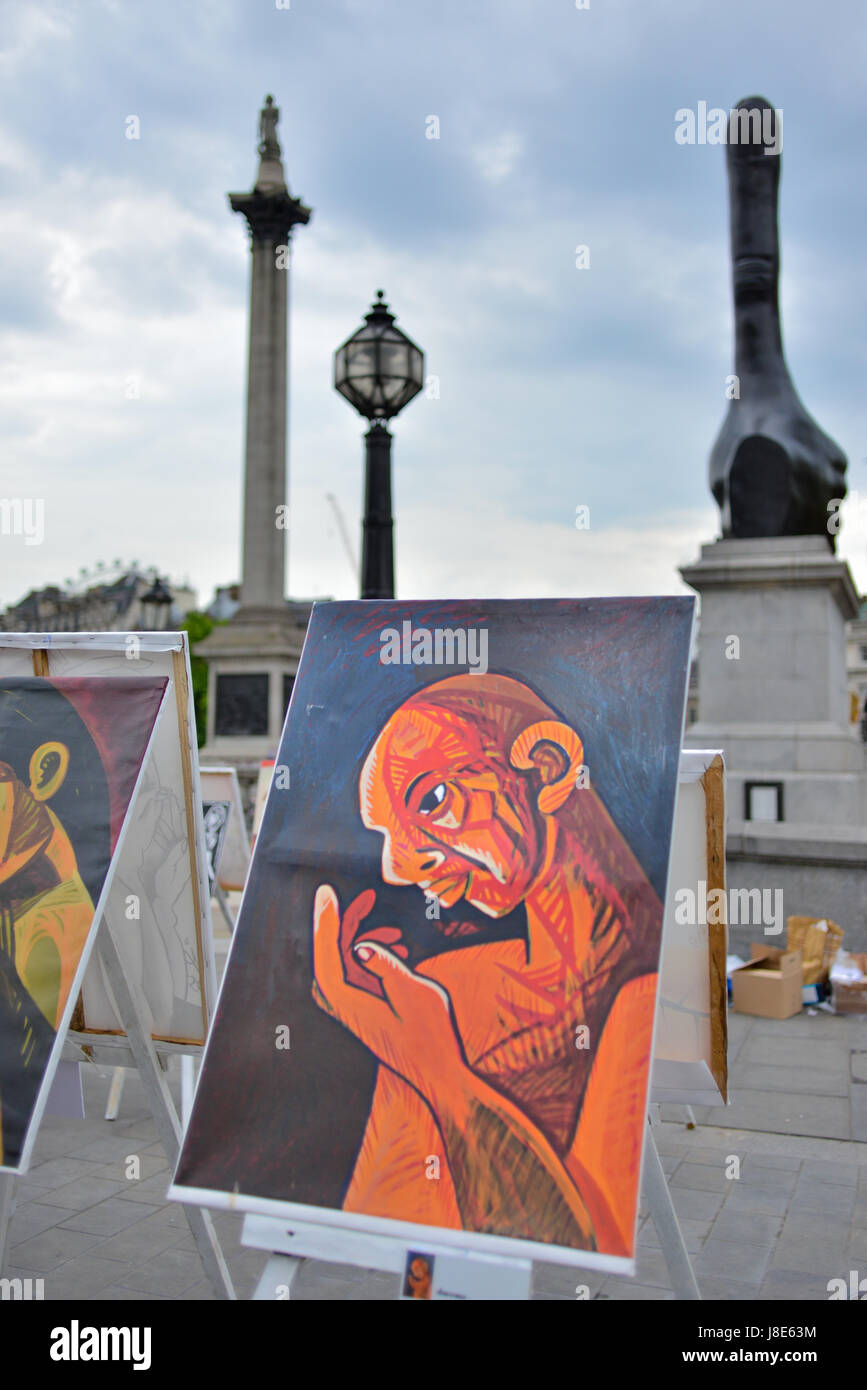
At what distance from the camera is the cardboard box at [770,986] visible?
789cm

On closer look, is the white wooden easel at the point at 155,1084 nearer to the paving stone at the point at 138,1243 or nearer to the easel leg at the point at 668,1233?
the paving stone at the point at 138,1243

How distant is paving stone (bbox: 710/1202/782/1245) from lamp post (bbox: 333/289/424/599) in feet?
13.6

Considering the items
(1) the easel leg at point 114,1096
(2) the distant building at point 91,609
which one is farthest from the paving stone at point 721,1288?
(2) the distant building at point 91,609

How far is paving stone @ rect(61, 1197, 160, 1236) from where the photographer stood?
4468 mm

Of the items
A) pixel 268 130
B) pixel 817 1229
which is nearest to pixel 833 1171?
pixel 817 1229

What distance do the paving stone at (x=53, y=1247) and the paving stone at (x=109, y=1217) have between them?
0.05 metres

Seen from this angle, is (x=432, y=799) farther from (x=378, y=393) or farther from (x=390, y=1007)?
(x=378, y=393)

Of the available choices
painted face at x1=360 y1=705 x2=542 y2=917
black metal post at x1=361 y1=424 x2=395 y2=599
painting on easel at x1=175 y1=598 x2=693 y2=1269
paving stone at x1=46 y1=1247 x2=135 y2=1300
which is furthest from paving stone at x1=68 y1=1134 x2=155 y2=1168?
black metal post at x1=361 y1=424 x2=395 y2=599

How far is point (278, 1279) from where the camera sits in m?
2.58

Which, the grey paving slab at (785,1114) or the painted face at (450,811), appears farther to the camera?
the grey paving slab at (785,1114)

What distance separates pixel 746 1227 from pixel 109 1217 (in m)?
2.63

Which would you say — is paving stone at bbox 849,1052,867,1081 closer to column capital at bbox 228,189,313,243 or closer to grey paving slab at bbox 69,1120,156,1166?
grey paving slab at bbox 69,1120,156,1166
